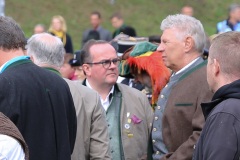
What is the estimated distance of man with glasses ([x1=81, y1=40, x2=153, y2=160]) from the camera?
584cm

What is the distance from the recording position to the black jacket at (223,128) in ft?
12.8

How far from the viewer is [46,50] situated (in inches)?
213

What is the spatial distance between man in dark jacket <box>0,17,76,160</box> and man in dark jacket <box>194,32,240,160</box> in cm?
99

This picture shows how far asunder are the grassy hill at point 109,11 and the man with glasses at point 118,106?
16.0 meters

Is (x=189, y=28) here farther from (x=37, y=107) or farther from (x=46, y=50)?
(x=37, y=107)

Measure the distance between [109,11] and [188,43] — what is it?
Result: 18524 millimetres

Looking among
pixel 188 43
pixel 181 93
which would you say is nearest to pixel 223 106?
pixel 181 93

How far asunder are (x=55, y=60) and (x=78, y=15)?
1849 centimetres

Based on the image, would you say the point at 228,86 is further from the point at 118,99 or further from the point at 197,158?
the point at 118,99

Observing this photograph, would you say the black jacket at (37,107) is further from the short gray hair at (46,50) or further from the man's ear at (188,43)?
the man's ear at (188,43)

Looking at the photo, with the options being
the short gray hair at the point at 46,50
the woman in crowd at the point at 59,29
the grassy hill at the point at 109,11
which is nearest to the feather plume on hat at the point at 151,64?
the short gray hair at the point at 46,50

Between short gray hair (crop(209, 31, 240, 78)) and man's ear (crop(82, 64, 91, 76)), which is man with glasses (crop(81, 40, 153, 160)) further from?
short gray hair (crop(209, 31, 240, 78))

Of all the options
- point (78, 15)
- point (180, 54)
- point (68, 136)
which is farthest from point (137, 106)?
point (78, 15)

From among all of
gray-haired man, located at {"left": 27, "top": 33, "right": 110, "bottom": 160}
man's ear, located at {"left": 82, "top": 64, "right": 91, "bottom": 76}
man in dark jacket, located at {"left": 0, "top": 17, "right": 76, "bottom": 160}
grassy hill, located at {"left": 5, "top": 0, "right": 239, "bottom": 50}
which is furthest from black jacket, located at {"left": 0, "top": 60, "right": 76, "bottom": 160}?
grassy hill, located at {"left": 5, "top": 0, "right": 239, "bottom": 50}
